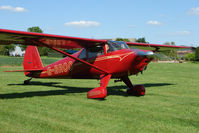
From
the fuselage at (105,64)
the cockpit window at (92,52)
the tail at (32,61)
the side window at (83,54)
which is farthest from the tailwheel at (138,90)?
the tail at (32,61)

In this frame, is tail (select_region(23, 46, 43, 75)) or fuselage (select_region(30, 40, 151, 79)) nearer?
fuselage (select_region(30, 40, 151, 79))

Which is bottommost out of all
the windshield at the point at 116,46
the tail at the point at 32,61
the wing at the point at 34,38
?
the tail at the point at 32,61

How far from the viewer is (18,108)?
6.30 metres

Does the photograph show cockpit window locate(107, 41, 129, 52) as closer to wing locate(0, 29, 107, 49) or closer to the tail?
wing locate(0, 29, 107, 49)

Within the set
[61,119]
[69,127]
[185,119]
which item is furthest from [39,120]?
[185,119]

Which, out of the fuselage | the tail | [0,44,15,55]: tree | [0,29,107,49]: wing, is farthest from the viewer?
[0,44,15,55]: tree

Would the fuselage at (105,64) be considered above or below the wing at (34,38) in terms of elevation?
below

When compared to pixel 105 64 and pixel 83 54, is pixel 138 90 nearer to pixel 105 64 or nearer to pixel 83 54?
pixel 105 64

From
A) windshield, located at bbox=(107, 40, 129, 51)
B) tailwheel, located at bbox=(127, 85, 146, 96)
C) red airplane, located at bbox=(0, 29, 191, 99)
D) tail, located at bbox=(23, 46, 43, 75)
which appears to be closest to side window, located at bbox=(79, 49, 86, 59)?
red airplane, located at bbox=(0, 29, 191, 99)

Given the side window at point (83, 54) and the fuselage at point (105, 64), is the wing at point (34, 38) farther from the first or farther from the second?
the fuselage at point (105, 64)

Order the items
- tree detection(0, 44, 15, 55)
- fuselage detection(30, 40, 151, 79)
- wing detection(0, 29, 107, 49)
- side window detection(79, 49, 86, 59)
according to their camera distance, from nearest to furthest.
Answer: wing detection(0, 29, 107, 49), fuselage detection(30, 40, 151, 79), side window detection(79, 49, 86, 59), tree detection(0, 44, 15, 55)

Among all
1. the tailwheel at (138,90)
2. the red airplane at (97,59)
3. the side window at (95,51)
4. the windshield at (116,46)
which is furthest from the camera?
the side window at (95,51)

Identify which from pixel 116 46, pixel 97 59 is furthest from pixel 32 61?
pixel 116 46

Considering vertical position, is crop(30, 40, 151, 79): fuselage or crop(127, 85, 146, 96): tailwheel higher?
crop(30, 40, 151, 79): fuselage
